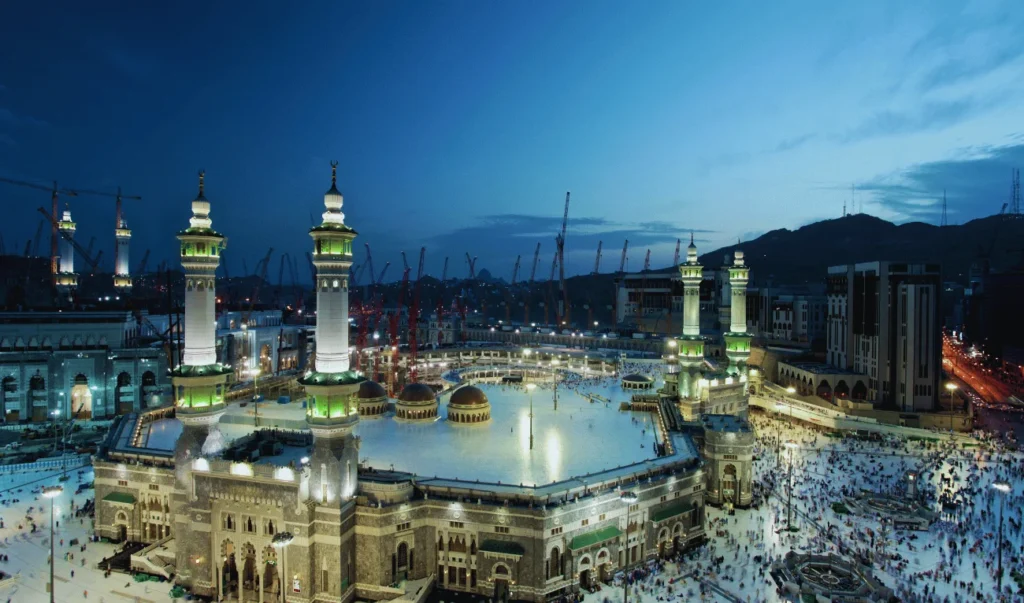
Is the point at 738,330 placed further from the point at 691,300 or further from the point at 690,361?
the point at 690,361

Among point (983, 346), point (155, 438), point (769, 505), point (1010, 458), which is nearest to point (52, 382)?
point (155, 438)

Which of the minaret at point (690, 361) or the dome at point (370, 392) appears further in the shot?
the minaret at point (690, 361)

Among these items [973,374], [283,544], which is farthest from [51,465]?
[973,374]

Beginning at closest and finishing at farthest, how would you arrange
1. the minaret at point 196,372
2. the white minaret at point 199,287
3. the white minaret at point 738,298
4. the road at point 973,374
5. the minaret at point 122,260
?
the minaret at point 196,372 → the white minaret at point 199,287 → the white minaret at point 738,298 → the road at point 973,374 → the minaret at point 122,260

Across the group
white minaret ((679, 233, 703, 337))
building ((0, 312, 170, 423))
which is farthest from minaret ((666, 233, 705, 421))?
building ((0, 312, 170, 423))

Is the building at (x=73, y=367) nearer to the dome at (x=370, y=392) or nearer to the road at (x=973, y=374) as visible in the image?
the dome at (x=370, y=392)

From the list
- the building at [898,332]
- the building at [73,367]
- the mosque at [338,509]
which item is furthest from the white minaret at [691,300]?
the building at [73,367]

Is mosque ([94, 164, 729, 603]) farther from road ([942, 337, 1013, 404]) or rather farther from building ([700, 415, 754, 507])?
road ([942, 337, 1013, 404])
